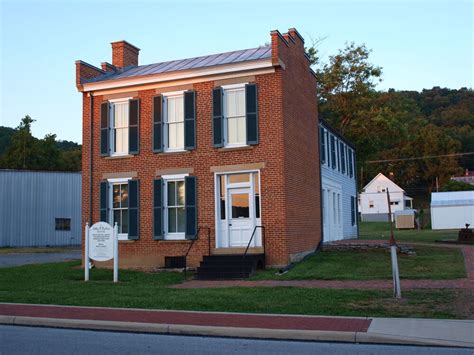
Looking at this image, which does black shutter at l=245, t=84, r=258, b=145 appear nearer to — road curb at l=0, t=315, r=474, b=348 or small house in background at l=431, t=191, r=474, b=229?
road curb at l=0, t=315, r=474, b=348

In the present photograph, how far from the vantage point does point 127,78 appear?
818 inches

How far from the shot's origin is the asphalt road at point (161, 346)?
804cm

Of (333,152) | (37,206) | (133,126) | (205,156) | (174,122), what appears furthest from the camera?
(37,206)

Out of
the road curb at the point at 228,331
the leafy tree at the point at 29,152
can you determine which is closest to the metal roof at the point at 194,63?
the road curb at the point at 228,331

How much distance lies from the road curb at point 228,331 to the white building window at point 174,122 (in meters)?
10.3

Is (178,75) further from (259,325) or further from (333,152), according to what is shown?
(259,325)

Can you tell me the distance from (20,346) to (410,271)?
1168 centimetres

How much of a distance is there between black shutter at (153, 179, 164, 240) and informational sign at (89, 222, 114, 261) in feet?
8.52

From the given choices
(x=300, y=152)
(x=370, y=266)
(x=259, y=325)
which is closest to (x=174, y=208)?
(x=300, y=152)

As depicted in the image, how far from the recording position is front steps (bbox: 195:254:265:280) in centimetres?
1692

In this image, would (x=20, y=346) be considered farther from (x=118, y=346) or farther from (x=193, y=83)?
(x=193, y=83)

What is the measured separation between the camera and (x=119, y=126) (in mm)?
21156

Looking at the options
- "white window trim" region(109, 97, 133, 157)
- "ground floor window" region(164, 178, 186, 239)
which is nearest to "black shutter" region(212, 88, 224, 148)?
"ground floor window" region(164, 178, 186, 239)

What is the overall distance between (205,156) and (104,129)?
14.7ft
